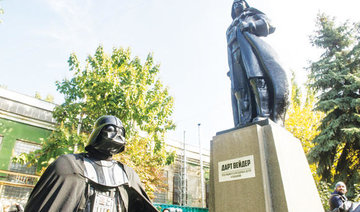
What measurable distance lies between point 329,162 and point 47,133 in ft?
47.6

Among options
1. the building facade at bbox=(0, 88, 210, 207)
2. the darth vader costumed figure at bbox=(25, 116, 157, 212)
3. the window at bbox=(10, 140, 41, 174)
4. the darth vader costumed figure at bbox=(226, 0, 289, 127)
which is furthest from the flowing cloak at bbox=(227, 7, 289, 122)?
the window at bbox=(10, 140, 41, 174)

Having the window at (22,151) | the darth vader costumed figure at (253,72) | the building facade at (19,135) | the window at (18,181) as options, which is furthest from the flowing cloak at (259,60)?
the window at (22,151)

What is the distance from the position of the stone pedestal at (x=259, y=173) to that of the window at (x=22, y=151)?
1244cm

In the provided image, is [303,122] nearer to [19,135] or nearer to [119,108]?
[119,108]

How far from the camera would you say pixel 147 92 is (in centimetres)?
1440

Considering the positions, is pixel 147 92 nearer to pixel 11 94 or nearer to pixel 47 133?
pixel 47 133

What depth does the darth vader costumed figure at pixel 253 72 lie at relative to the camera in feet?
13.4

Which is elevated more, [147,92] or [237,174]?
[147,92]

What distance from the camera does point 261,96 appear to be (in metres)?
4.12

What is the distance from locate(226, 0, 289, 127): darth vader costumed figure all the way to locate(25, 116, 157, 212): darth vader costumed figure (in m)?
2.18

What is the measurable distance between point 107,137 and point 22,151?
13254 mm

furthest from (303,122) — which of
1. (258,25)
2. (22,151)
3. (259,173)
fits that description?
(22,151)

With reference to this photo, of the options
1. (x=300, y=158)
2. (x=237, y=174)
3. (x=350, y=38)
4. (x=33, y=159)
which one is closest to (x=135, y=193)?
(x=237, y=174)

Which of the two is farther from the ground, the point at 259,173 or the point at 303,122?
the point at 303,122
